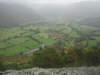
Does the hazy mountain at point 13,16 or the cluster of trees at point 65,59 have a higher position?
the hazy mountain at point 13,16

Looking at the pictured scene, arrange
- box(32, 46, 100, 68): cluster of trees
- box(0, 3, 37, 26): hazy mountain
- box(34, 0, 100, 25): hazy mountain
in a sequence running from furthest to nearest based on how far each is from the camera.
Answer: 1. box(34, 0, 100, 25): hazy mountain
2. box(0, 3, 37, 26): hazy mountain
3. box(32, 46, 100, 68): cluster of trees

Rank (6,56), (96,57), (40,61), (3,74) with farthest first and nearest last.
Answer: (6,56) → (96,57) → (40,61) → (3,74)

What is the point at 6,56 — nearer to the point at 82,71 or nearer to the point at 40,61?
the point at 40,61

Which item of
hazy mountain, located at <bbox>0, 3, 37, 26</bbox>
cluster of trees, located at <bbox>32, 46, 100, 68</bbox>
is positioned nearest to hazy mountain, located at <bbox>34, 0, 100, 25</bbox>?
hazy mountain, located at <bbox>0, 3, 37, 26</bbox>

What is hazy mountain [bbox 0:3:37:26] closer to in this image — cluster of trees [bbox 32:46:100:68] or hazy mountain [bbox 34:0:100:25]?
hazy mountain [bbox 34:0:100:25]

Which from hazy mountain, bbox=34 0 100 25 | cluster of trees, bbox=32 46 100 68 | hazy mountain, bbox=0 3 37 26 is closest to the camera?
cluster of trees, bbox=32 46 100 68

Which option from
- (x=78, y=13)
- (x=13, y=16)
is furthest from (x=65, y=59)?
(x=78, y=13)

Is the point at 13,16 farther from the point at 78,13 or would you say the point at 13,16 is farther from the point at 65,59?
the point at 65,59

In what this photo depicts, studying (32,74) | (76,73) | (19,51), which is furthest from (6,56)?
(76,73)

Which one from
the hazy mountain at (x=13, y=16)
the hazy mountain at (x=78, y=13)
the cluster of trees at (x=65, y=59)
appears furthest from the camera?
the hazy mountain at (x=78, y=13)

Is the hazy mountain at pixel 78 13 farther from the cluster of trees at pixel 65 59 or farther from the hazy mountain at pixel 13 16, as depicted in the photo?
the cluster of trees at pixel 65 59

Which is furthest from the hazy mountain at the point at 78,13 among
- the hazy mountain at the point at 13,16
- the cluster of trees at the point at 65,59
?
the cluster of trees at the point at 65,59
